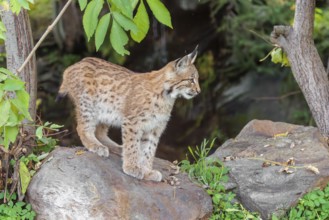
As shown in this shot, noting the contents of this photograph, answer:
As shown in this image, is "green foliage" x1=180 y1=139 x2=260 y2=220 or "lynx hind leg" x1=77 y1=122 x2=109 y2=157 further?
"lynx hind leg" x1=77 y1=122 x2=109 y2=157


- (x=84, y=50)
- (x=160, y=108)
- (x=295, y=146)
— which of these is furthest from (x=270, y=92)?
(x=160, y=108)

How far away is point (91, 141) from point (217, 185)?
1199 millimetres

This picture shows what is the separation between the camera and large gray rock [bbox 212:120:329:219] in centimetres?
605

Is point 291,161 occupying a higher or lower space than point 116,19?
lower

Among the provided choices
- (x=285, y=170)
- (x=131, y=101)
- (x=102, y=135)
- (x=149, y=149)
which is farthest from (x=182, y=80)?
(x=285, y=170)

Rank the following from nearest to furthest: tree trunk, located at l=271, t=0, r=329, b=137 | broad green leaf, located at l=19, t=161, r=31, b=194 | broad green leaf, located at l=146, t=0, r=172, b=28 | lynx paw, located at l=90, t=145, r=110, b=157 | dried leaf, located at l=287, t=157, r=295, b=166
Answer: broad green leaf, located at l=146, t=0, r=172, b=28
broad green leaf, located at l=19, t=161, r=31, b=194
lynx paw, located at l=90, t=145, r=110, b=157
dried leaf, located at l=287, t=157, r=295, b=166
tree trunk, located at l=271, t=0, r=329, b=137

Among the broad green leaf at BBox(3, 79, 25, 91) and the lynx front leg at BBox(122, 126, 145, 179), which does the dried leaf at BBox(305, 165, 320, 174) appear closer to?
the lynx front leg at BBox(122, 126, 145, 179)

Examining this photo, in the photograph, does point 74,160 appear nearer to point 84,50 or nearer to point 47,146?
point 47,146

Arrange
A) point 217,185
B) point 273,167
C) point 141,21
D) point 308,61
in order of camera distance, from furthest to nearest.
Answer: point 308,61 < point 273,167 < point 217,185 < point 141,21

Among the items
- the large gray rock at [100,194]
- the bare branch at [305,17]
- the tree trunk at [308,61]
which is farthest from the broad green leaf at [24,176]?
the bare branch at [305,17]

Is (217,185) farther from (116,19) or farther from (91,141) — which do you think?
(116,19)

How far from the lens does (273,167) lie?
635 centimetres

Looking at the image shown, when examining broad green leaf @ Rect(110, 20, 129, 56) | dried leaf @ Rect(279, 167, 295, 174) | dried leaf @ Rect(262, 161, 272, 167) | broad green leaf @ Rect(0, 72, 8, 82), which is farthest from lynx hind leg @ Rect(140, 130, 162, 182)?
broad green leaf @ Rect(0, 72, 8, 82)

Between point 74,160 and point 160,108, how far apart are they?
2.94ft
